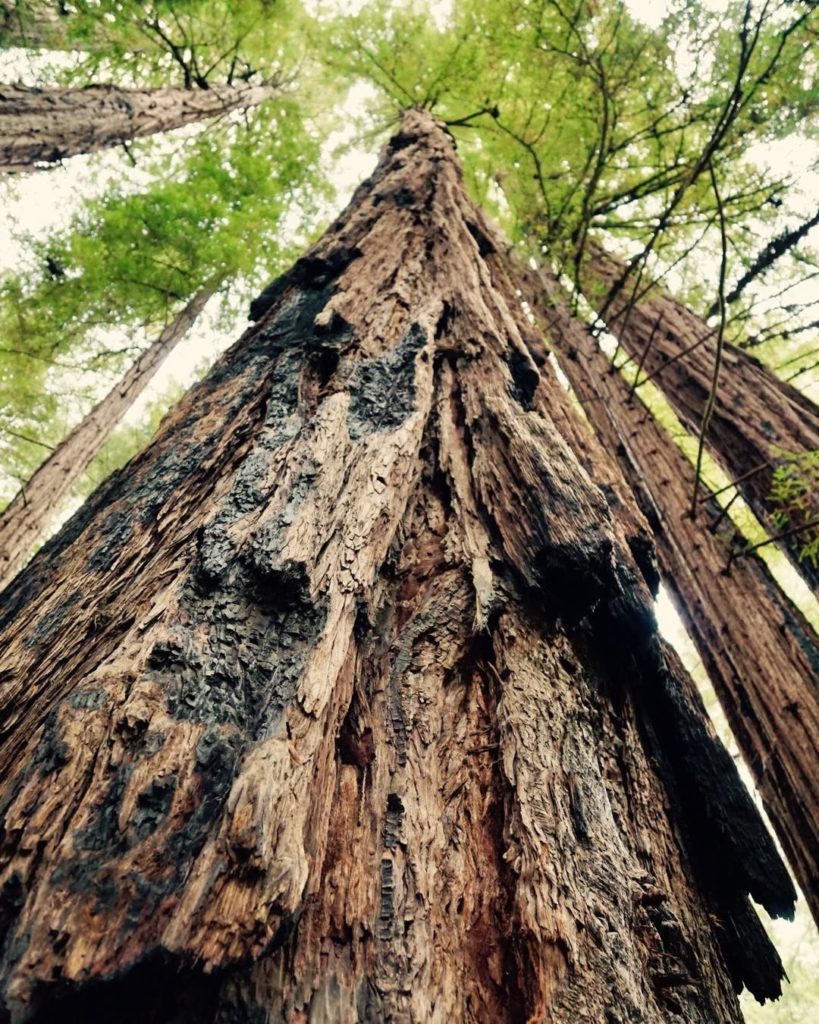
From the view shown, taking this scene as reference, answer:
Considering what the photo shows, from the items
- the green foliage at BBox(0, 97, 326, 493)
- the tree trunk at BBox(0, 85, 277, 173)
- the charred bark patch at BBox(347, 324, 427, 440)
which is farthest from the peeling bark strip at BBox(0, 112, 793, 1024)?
the green foliage at BBox(0, 97, 326, 493)

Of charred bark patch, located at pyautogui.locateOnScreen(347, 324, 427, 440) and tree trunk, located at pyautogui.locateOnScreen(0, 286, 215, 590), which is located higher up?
tree trunk, located at pyautogui.locateOnScreen(0, 286, 215, 590)

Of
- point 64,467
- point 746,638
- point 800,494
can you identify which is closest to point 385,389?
point 746,638

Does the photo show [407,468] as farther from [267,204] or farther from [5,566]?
[267,204]

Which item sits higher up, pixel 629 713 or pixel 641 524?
pixel 641 524

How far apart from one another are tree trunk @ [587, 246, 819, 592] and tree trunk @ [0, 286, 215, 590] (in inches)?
223

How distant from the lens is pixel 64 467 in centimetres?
591

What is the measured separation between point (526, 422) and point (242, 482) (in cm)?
87

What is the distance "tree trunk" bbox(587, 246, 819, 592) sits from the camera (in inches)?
138

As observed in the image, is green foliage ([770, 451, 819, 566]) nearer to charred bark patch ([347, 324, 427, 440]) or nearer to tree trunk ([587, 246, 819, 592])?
tree trunk ([587, 246, 819, 592])

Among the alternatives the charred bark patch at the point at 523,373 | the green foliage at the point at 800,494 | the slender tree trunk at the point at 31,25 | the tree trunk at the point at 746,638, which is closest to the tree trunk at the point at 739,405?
the green foliage at the point at 800,494

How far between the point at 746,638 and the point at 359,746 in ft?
9.44

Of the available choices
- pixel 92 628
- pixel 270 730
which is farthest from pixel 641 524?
pixel 92 628

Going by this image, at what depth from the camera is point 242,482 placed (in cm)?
130

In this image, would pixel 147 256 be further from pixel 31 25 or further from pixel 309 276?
pixel 309 276
